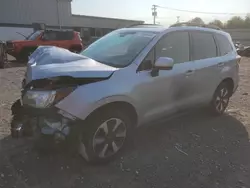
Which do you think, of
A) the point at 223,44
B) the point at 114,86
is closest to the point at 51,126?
the point at 114,86

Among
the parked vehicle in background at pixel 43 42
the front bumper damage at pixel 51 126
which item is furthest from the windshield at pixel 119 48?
the parked vehicle in background at pixel 43 42

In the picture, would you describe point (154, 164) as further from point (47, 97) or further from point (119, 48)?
point (119, 48)

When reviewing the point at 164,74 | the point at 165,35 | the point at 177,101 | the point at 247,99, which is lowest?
the point at 247,99

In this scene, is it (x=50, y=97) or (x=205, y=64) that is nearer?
(x=50, y=97)

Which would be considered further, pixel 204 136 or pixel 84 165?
pixel 204 136

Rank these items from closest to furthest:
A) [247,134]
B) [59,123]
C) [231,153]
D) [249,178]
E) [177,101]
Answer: [59,123] < [249,178] < [231,153] < [177,101] < [247,134]

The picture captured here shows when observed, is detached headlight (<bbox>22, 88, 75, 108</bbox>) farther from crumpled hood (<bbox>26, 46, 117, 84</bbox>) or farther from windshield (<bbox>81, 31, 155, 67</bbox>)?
windshield (<bbox>81, 31, 155, 67</bbox>)

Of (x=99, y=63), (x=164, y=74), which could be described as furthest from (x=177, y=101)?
(x=99, y=63)

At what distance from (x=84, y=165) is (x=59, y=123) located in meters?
0.74

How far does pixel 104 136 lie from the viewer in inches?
157

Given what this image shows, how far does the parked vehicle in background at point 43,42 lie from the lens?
17422 mm

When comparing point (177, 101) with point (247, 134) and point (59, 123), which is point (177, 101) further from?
point (59, 123)

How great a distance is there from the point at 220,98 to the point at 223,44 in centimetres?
106

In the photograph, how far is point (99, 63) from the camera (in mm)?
4289
